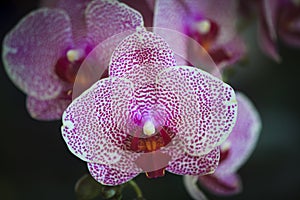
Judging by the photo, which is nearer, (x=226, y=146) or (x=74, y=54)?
(x=74, y=54)

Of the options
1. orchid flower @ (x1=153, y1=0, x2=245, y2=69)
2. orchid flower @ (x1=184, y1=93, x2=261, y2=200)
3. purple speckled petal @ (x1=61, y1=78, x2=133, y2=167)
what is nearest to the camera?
purple speckled petal @ (x1=61, y1=78, x2=133, y2=167)

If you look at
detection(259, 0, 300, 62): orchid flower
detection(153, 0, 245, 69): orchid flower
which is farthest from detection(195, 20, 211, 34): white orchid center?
detection(259, 0, 300, 62): orchid flower

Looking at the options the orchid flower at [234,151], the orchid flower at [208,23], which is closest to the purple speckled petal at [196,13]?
the orchid flower at [208,23]

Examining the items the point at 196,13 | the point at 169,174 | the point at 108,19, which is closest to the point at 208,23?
the point at 196,13

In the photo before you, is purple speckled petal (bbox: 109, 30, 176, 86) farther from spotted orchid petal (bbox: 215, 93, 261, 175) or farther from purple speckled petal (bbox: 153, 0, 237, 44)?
spotted orchid petal (bbox: 215, 93, 261, 175)

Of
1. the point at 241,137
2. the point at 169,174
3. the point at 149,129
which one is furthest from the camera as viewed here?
the point at 169,174

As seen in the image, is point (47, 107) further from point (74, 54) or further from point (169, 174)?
point (169, 174)

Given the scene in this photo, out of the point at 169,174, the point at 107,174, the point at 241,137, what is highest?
the point at 107,174
